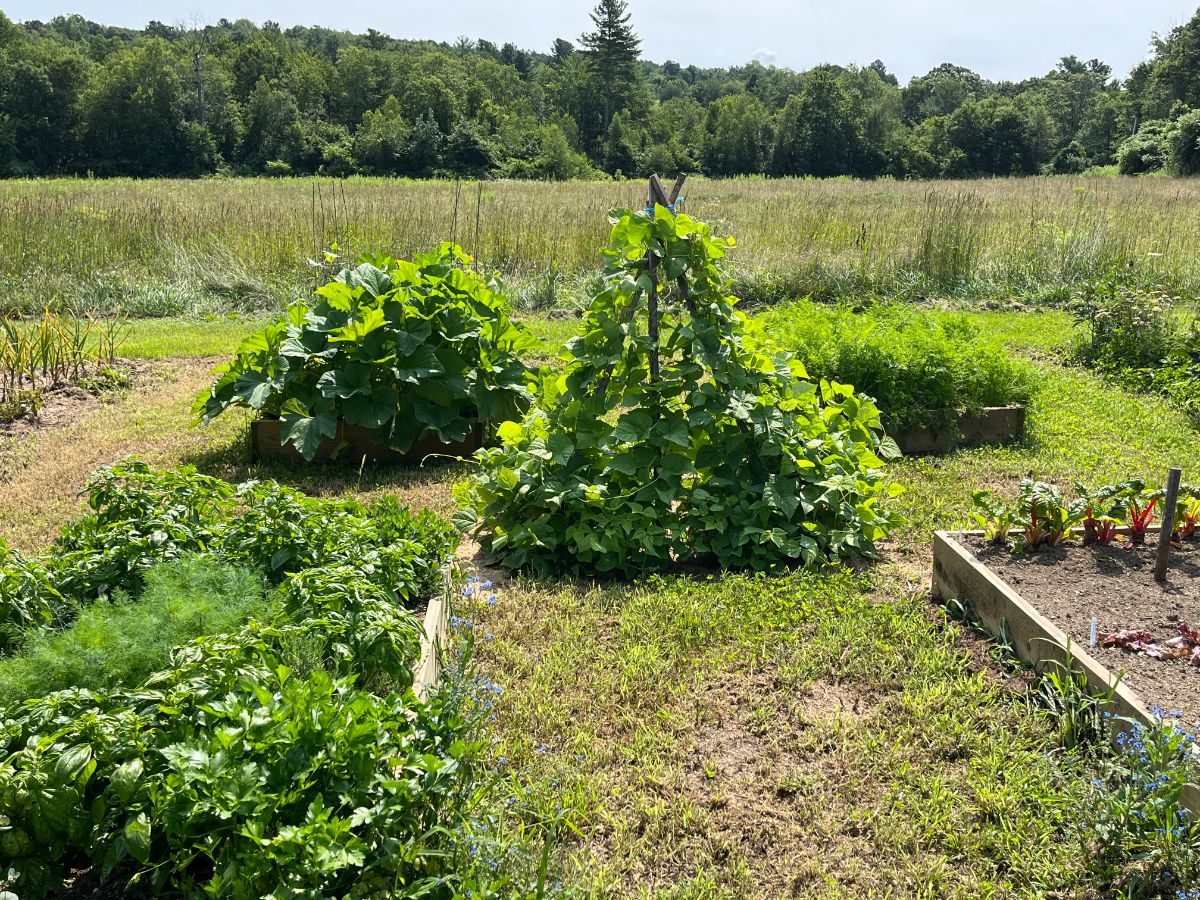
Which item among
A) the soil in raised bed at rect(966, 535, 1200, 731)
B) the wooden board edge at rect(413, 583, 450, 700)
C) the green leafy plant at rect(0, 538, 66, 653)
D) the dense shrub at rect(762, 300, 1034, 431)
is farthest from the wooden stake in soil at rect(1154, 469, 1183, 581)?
the green leafy plant at rect(0, 538, 66, 653)

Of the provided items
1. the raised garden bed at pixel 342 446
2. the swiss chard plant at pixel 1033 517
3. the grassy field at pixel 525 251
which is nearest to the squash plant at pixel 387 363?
the raised garden bed at pixel 342 446

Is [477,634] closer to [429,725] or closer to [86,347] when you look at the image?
[429,725]

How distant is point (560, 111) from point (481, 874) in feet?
271

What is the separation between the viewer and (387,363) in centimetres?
560

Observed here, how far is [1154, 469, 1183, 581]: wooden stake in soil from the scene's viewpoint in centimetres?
359

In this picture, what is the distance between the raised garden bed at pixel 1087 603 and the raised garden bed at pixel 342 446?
10.8ft

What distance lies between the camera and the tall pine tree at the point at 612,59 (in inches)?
3108

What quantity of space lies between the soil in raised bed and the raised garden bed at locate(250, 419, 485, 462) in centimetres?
350

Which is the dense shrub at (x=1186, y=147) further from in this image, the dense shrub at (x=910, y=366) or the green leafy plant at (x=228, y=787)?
the green leafy plant at (x=228, y=787)

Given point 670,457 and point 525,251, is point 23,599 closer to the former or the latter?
point 670,457

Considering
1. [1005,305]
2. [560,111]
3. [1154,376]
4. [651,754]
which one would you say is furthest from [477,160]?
[651,754]

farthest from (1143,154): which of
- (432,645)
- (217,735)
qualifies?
(217,735)

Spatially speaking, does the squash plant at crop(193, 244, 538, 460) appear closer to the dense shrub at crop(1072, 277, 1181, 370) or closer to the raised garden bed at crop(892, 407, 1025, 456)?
the raised garden bed at crop(892, 407, 1025, 456)

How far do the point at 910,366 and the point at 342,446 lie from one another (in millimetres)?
3883
